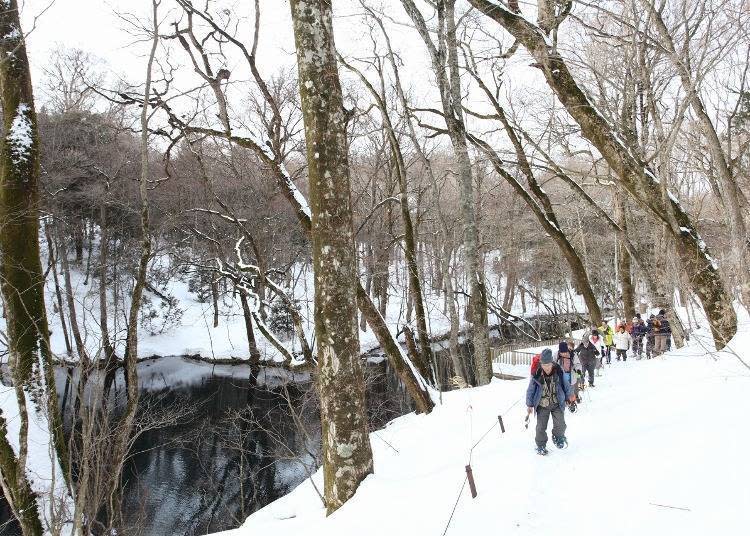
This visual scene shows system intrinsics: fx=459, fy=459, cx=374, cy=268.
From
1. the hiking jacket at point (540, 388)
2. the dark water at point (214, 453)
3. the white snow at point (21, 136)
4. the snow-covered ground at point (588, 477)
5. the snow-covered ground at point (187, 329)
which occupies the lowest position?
the dark water at point (214, 453)

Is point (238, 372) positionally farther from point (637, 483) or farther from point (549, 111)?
point (637, 483)

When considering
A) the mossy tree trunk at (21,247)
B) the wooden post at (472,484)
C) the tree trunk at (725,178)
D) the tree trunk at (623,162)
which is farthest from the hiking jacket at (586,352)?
the mossy tree trunk at (21,247)

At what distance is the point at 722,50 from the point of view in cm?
663

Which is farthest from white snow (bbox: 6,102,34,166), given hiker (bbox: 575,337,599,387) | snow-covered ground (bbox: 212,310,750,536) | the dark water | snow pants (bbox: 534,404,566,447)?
hiker (bbox: 575,337,599,387)

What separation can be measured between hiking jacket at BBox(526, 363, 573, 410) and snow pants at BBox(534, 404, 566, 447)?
0.12m

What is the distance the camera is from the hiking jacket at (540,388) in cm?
574

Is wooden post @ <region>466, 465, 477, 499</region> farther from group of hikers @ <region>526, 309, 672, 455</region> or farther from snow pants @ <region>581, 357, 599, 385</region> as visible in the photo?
snow pants @ <region>581, 357, 599, 385</region>

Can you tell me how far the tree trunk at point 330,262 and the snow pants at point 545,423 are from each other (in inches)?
Answer: 84.8

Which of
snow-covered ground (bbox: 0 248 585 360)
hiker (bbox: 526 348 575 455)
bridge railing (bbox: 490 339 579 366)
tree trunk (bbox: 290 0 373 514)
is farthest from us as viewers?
snow-covered ground (bbox: 0 248 585 360)

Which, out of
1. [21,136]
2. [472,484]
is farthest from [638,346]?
[21,136]

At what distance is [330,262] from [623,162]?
4.90 m

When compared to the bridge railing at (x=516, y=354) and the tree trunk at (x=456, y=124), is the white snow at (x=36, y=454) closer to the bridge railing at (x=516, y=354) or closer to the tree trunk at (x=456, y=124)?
the tree trunk at (x=456, y=124)

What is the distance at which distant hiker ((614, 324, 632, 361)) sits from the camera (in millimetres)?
14984

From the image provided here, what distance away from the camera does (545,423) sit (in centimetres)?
548
